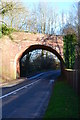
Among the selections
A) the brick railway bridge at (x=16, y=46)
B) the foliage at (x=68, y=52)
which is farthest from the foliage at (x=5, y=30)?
the foliage at (x=68, y=52)

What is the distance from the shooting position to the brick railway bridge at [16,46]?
3628cm

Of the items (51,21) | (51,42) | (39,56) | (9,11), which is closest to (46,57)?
(39,56)

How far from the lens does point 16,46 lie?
37656 millimetres

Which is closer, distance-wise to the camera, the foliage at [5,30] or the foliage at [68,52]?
the foliage at [5,30]

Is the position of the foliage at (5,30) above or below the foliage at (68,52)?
above

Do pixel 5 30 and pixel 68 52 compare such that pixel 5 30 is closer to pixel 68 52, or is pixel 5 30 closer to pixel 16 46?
pixel 16 46

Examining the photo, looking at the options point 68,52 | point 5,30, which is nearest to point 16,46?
point 5,30

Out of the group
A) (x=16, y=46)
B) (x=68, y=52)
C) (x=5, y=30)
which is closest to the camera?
(x=5, y=30)

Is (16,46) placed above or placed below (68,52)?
above

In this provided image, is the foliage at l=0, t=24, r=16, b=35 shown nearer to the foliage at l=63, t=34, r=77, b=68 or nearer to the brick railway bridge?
the brick railway bridge

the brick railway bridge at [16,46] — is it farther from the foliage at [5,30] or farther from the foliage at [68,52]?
the foliage at [5,30]

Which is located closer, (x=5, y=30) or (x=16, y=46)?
(x=5, y=30)

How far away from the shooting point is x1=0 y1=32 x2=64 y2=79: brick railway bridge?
119 ft

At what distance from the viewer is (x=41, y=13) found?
54.5 m
